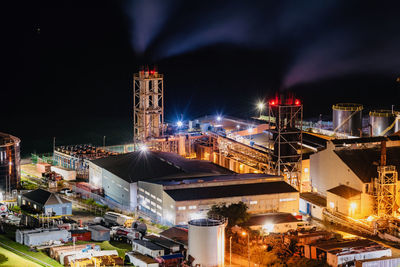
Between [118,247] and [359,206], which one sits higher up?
[359,206]

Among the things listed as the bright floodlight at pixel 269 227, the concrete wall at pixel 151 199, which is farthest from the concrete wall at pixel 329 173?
the concrete wall at pixel 151 199

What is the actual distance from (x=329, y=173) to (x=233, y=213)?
19.8 ft

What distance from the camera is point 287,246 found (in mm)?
25078

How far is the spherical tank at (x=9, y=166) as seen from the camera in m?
33.9

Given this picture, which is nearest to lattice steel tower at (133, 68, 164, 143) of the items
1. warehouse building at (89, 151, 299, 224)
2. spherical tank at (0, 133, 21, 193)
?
warehouse building at (89, 151, 299, 224)

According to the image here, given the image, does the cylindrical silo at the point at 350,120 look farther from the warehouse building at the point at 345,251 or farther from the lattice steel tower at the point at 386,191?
the warehouse building at the point at 345,251

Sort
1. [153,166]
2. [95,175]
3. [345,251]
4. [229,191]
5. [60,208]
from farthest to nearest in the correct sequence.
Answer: [95,175]
[153,166]
[60,208]
[229,191]
[345,251]

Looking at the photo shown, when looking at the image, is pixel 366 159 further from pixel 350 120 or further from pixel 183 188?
pixel 350 120

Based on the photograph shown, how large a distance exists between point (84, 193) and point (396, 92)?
4970 cm

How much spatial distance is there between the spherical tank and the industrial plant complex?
0.05 m

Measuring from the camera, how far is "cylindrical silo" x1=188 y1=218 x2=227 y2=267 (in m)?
23.3

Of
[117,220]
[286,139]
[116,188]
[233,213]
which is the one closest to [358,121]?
[286,139]

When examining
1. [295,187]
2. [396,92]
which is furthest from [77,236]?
[396,92]

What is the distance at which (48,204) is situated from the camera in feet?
98.9
